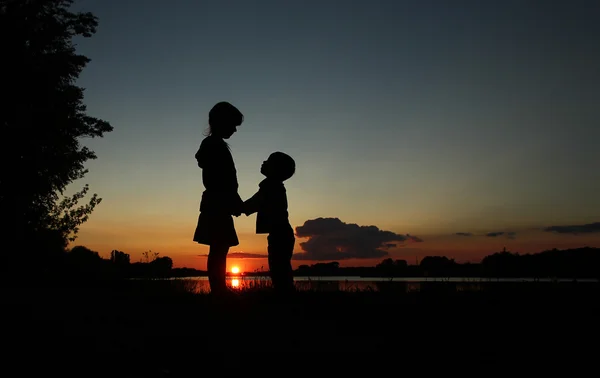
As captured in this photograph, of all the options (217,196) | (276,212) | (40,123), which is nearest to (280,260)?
(276,212)

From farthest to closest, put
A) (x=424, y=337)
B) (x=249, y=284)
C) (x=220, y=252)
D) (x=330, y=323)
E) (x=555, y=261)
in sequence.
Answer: (x=249, y=284) → (x=555, y=261) → (x=220, y=252) → (x=330, y=323) → (x=424, y=337)

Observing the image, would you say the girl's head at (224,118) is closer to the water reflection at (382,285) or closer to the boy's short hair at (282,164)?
the boy's short hair at (282,164)

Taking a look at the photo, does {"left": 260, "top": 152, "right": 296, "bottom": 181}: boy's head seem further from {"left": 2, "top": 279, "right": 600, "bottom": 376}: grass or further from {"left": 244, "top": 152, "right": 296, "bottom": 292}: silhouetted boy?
{"left": 2, "top": 279, "right": 600, "bottom": 376}: grass

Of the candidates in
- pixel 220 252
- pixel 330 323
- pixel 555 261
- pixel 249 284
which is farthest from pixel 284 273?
pixel 555 261

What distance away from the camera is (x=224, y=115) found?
782cm

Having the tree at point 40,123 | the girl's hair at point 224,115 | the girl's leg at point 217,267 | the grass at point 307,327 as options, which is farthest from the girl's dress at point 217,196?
the tree at point 40,123

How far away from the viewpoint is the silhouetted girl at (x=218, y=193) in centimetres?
775

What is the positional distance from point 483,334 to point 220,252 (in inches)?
173

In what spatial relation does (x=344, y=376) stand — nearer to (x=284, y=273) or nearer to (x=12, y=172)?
(x=284, y=273)

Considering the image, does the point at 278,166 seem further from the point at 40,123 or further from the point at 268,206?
the point at 40,123

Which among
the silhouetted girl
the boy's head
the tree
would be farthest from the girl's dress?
the tree

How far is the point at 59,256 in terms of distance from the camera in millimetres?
23703

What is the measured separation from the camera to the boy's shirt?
26.4ft

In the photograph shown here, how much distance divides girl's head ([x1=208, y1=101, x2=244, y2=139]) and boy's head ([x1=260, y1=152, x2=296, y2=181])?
0.79m
